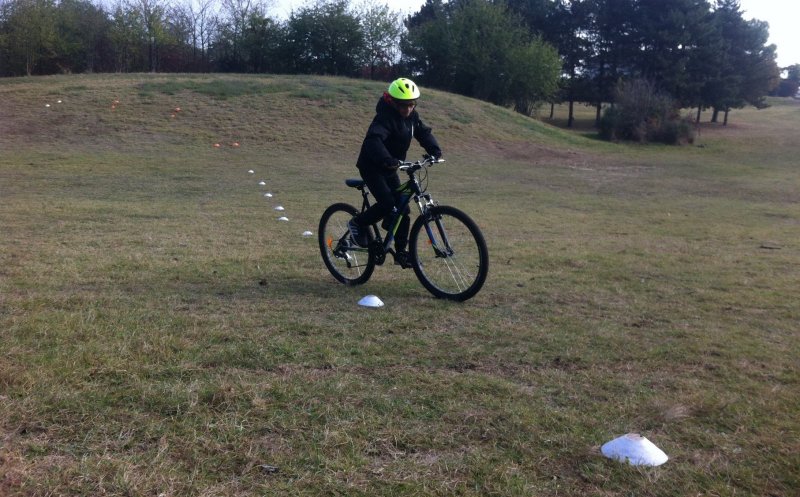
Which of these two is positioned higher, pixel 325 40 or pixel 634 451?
pixel 325 40

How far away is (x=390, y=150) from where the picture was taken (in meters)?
5.84

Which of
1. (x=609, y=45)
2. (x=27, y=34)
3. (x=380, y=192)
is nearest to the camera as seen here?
(x=380, y=192)

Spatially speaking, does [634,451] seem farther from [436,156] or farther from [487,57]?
[487,57]

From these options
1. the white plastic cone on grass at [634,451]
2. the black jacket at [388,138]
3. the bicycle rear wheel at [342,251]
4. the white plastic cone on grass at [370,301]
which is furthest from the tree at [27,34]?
the white plastic cone on grass at [634,451]

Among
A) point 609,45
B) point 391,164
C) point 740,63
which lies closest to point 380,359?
point 391,164

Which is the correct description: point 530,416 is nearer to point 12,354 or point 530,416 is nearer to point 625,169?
point 12,354

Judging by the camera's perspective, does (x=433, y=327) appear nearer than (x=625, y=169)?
Yes

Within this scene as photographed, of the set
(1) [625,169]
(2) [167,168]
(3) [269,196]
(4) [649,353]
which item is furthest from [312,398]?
(1) [625,169]

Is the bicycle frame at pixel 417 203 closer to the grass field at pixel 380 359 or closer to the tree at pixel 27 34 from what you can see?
the grass field at pixel 380 359

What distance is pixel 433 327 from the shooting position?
4.73 m

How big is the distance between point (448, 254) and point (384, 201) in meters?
0.70

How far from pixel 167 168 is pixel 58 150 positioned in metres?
4.69

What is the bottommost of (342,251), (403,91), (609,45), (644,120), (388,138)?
(342,251)

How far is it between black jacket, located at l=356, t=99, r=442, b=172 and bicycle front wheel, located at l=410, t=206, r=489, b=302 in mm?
584
